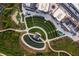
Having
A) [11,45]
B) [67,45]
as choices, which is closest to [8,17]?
[11,45]

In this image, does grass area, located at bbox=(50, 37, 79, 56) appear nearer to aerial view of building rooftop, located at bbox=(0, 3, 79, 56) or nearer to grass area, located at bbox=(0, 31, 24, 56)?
aerial view of building rooftop, located at bbox=(0, 3, 79, 56)

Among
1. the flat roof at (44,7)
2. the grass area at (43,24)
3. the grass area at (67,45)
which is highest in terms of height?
the flat roof at (44,7)

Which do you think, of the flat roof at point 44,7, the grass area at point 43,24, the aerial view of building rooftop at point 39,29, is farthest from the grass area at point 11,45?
the flat roof at point 44,7

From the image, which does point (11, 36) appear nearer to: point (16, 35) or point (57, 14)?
point (16, 35)

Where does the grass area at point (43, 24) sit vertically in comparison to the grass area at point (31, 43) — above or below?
above

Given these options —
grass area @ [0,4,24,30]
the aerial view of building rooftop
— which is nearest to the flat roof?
the aerial view of building rooftop

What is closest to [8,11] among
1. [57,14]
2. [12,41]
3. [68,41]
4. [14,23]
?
[14,23]

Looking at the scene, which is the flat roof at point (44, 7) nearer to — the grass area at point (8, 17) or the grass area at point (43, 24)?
the grass area at point (43, 24)
